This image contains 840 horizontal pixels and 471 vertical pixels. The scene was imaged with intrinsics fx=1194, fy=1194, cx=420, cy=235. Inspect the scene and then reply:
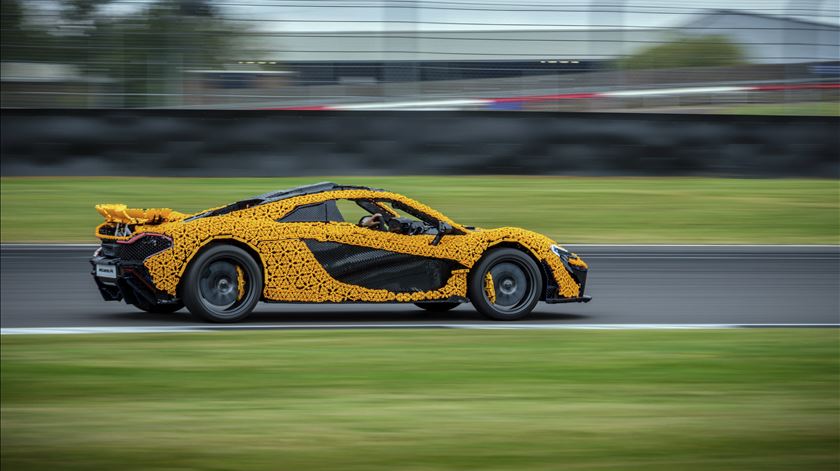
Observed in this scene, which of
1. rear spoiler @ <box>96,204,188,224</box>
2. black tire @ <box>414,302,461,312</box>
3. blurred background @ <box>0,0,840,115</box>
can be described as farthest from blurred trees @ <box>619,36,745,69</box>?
rear spoiler @ <box>96,204,188,224</box>

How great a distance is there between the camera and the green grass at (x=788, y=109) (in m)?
17.5

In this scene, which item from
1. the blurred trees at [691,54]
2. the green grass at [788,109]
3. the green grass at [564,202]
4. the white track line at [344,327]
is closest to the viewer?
the white track line at [344,327]

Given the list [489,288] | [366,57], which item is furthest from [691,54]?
[489,288]

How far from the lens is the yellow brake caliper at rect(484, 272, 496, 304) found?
944cm

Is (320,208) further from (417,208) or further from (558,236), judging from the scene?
(558,236)

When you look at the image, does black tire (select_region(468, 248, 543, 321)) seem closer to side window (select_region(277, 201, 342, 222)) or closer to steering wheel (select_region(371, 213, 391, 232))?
steering wheel (select_region(371, 213, 391, 232))

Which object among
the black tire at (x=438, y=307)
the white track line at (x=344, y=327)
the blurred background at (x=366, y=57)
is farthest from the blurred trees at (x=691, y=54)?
the white track line at (x=344, y=327)

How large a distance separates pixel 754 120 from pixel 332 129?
6.10 metres

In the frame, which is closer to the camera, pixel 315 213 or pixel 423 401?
pixel 423 401

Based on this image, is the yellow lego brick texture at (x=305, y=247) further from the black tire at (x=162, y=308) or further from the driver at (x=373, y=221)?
the black tire at (x=162, y=308)

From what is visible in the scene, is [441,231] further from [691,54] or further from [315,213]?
[691,54]

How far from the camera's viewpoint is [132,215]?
919 cm

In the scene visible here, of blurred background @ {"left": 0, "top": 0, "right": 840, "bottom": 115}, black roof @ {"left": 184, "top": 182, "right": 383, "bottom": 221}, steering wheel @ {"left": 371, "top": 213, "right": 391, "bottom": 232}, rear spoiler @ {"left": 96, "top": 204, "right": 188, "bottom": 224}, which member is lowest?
steering wheel @ {"left": 371, "top": 213, "right": 391, "bottom": 232}

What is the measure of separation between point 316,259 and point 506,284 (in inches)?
61.4
